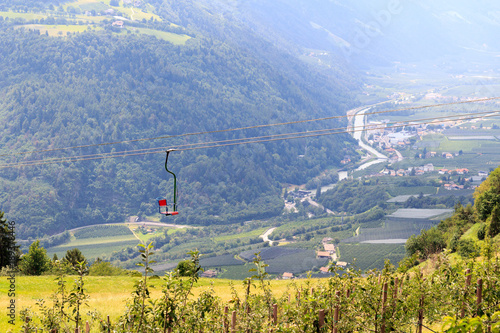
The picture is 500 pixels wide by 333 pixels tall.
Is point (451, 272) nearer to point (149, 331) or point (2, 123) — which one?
point (149, 331)

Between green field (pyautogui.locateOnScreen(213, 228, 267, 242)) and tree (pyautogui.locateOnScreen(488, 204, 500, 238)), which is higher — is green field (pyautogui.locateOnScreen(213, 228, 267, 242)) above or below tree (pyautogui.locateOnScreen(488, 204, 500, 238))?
below

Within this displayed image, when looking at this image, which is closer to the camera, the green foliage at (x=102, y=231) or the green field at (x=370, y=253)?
the green field at (x=370, y=253)

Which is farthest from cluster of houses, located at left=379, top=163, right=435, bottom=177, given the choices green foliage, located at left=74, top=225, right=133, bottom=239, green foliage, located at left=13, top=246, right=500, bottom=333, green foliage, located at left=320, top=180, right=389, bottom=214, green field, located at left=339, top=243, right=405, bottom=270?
green foliage, located at left=13, top=246, right=500, bottom=333

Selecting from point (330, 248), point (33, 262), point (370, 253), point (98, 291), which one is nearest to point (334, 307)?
point (98, 291)

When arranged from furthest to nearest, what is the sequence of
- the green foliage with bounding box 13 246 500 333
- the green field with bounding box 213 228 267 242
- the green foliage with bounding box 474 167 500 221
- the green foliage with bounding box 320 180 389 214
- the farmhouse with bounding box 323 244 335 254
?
1. the green foliage with bounding box 320 180 389 214
2. the green field with bounding box 213 228 267 242
3. the farmhouse with bounding box 323 244 335 254
4. the green foliage with bounding box 474 167 500 221
5. the green foliage with bounding box 13 246 500 333

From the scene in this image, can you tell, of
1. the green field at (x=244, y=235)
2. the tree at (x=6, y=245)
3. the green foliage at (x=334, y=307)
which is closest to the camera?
the green foliage at (x=334, y=307)

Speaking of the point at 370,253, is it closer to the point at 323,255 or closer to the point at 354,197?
the point at 323,255

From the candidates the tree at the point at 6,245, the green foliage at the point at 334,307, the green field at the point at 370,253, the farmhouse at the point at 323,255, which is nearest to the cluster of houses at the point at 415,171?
the green field at the point at 370,253

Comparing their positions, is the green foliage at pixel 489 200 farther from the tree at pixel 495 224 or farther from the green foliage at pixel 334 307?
the green foliage at pixel 334 307

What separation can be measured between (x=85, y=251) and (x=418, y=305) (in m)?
149

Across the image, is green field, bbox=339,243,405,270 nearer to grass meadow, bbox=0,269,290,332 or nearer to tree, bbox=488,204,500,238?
tree, bbox=488,204,500,238

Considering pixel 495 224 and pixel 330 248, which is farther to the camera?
pixel 330 248

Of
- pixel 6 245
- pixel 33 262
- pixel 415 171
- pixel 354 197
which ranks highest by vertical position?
pixel 415 171

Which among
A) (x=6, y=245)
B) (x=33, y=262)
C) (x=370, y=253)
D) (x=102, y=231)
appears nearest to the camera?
(x=33, y=262)
